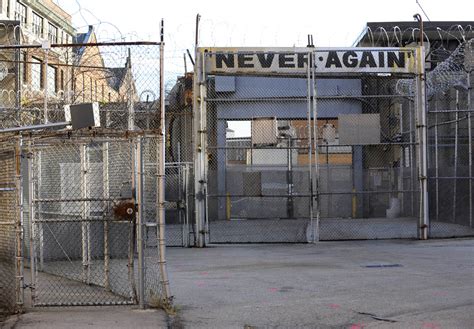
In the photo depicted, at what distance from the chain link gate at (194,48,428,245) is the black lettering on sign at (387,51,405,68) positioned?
24mm

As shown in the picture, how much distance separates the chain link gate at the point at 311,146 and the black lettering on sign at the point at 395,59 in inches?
1.0

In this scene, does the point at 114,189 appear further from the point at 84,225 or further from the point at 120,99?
the point at 120,99

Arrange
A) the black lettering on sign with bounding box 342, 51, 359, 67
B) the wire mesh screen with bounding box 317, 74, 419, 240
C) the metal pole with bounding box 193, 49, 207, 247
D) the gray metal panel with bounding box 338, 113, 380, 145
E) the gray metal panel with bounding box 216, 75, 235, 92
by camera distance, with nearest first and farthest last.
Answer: the metal pole with bounding box 193, 49, 207, 247 < the gray metal panel with bounding box 338, 113, 380, 145 < the black lettering on sign with bounding box 342, 51, 359, 67 < the wire mesh screen with bounding box 317, 74, 419, 240 < the gray metal panel with bounding box 216, 75, 235, 92

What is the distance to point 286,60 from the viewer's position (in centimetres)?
1536

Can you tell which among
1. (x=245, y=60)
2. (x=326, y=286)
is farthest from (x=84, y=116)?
(x=245, y=60)

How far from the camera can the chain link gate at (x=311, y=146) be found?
49.8 ft

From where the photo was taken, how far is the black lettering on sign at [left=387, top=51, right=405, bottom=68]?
15.5m

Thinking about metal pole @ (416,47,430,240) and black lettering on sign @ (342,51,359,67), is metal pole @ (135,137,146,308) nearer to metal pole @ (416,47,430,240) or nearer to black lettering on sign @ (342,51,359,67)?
black lettering on sign @ (342,51,359,67)

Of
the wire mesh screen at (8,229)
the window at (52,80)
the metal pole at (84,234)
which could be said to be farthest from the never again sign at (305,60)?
the window at (52,80)

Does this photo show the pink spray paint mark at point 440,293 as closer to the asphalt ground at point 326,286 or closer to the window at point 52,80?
the asphalt ground at point 326,286

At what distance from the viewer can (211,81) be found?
2411 cm

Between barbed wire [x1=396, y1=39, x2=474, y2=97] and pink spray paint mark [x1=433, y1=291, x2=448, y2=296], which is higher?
barbed wire [x1=396, y1=39, x2=474, y2=97]

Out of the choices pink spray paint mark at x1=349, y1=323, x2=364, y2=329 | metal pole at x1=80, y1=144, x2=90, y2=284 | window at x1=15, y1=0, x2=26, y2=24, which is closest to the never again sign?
metal pole at x1=80, y1=144, x2=90, y2=284

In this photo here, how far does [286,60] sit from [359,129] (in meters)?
2.41
